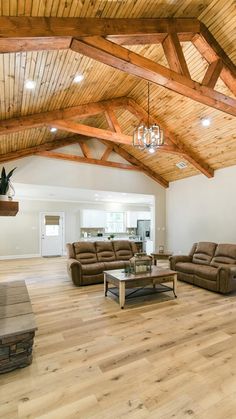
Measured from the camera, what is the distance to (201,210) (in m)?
6.82

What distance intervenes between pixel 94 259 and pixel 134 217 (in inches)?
230

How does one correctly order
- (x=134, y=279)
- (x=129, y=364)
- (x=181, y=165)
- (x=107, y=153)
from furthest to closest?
(x=107, y=153) < (x=181, y=165) < (x=134, y=279) < (x=129, y=364)

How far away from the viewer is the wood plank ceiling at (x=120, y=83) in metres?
2.31

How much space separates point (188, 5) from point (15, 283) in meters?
4.68

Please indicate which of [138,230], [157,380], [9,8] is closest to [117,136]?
[9,8]

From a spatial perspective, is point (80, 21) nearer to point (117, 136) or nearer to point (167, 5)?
point (167, 5)

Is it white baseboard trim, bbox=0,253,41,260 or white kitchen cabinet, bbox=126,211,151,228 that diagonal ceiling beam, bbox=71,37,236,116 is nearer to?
white kitchen cabinet, bbox=126,211,151,228

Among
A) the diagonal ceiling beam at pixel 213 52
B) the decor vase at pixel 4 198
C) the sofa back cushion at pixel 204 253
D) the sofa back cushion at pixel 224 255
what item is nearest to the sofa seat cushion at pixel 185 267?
the sofa back cushion at pixel 204 253

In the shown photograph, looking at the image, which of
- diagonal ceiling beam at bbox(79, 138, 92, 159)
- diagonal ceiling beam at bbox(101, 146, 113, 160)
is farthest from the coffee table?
diagonal ceiling beam at bbox(101, 146, 113, 160)

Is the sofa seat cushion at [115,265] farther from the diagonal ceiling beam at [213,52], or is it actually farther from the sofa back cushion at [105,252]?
the diagonal ceiling beam at [213,52]

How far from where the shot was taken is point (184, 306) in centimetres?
369

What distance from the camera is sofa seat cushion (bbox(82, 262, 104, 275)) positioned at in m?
4.87

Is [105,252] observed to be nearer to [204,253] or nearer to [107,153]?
[204,253]

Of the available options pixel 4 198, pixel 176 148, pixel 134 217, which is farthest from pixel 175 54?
pixel 134 217
